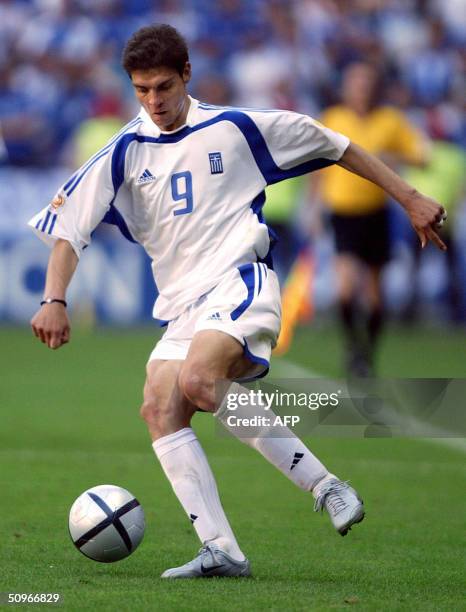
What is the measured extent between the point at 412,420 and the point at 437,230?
464cm

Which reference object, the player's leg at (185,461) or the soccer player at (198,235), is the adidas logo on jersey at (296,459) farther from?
the player's leg at (185,461)

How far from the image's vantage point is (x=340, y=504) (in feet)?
16.9

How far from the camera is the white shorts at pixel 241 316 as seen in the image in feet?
17.1

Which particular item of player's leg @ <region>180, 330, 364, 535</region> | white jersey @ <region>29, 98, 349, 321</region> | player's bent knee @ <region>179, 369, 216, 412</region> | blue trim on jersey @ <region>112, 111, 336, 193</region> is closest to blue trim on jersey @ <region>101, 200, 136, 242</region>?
white jersey @ <region>29, 98, 349, 321</region>

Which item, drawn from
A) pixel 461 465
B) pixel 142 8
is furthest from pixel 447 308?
pixel 461 465

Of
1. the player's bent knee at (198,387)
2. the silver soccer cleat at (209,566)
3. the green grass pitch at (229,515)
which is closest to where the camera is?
the green grass pitch at (229,515)

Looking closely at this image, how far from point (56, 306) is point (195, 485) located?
0.86m

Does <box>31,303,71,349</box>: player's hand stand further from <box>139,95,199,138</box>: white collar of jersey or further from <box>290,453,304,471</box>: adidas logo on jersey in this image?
<box>290,453,304,471</box>: adidas logo on jersey

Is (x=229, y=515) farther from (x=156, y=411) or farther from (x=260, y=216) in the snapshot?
(x=260, y=216)

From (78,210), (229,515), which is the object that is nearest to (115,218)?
(78,210)

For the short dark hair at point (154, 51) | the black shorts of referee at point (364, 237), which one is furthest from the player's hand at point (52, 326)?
the black shorts of referee at point (364, 237)

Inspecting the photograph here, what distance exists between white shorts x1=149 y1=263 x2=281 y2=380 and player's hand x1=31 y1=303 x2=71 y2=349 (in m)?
0.45

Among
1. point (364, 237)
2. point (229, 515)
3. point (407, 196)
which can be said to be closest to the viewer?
point (407, 196)

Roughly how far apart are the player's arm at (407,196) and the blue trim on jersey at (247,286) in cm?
62
